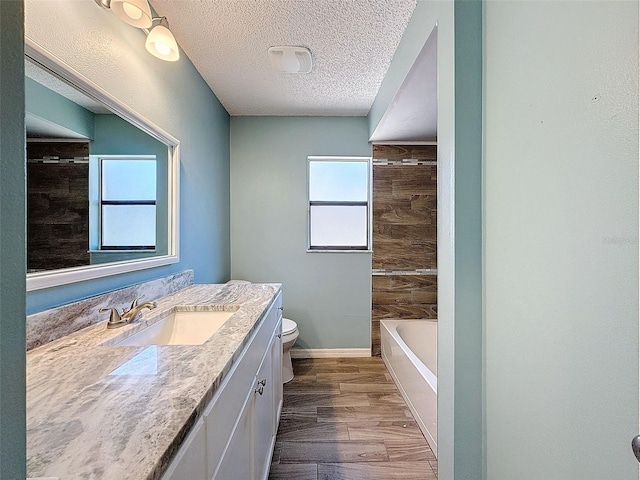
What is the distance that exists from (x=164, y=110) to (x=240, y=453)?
176 cm

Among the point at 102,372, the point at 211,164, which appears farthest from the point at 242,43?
the point at 102,372

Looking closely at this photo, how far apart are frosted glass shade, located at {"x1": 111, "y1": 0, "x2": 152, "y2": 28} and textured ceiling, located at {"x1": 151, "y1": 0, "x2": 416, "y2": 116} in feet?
1.39

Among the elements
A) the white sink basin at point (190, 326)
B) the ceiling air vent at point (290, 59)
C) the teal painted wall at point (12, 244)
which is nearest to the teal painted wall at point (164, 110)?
the white sink basin at point (190, 326)

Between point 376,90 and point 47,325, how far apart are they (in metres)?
2.65

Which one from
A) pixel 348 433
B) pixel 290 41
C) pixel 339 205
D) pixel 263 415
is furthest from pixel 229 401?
pixel 339 205

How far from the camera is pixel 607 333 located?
0.65 meters

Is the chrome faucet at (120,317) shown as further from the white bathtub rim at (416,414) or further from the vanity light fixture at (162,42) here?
the white bathtub rim at (416,414)

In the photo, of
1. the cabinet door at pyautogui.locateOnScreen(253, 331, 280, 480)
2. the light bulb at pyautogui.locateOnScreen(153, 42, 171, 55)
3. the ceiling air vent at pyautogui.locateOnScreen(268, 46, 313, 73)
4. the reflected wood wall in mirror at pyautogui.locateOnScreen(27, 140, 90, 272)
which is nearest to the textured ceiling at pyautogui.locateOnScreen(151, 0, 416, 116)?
the ceiling air vent at pyautogui.locateOnScreen(268, 46, 313, 73)

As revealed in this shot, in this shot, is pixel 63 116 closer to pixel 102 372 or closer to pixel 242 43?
pixel 102 372

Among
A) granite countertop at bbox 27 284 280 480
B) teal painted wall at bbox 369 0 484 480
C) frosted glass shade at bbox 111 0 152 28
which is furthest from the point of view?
Answer: frosted glass shade at bbox 111 0 152 28

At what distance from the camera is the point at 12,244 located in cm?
35

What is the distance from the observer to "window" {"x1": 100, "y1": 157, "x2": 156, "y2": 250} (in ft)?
4.51

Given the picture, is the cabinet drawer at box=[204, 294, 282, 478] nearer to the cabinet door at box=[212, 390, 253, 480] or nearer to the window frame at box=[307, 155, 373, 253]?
the cabinet door at box=[212, 390, 253, 480]

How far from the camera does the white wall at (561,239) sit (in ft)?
2.03
